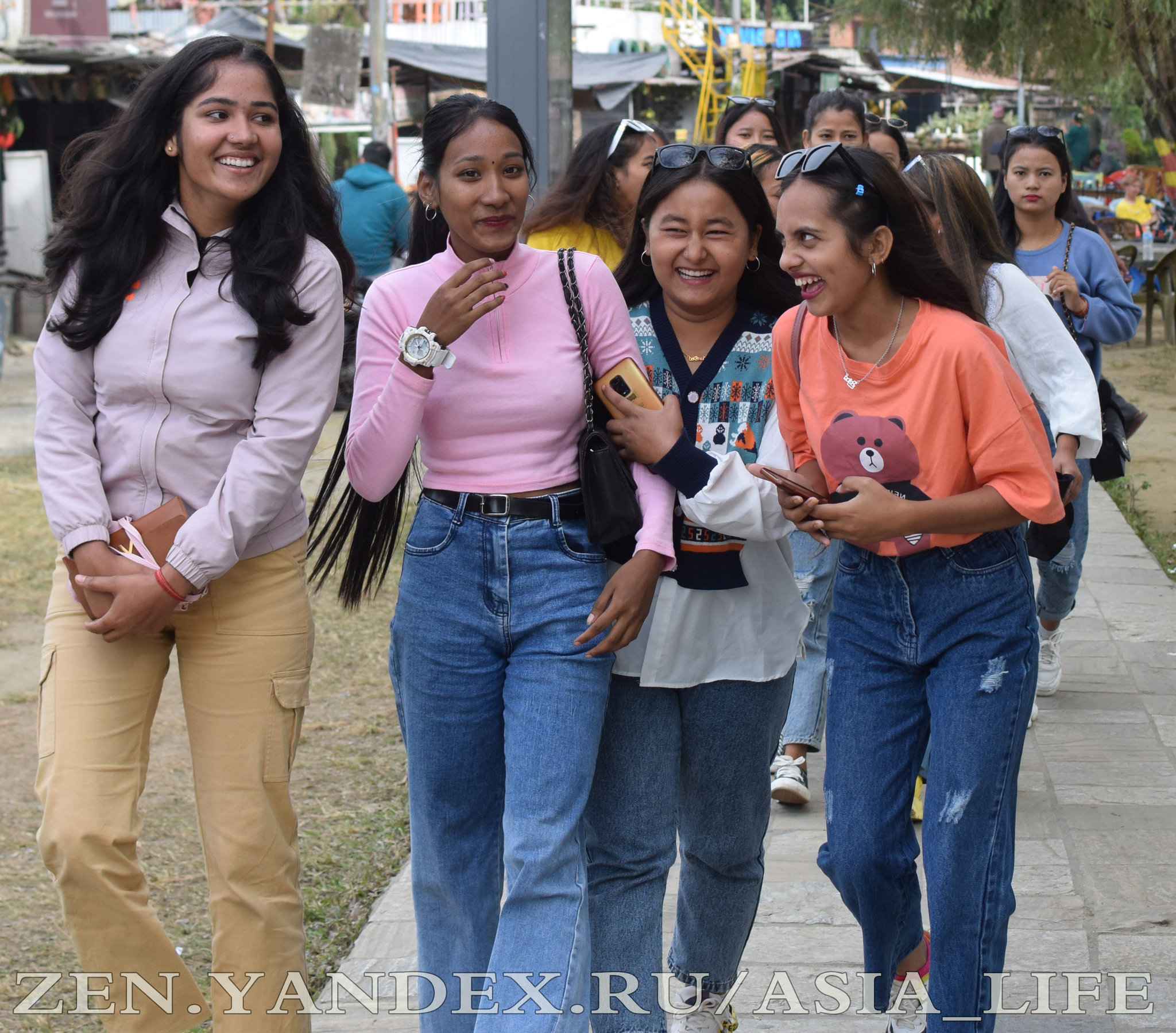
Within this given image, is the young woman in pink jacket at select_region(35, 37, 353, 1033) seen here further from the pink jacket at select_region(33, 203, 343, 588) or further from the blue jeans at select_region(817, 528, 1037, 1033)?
the blue jeans at select_region(817, 528, 1037, 1033)

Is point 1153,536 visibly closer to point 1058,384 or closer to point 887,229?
point 1058,384

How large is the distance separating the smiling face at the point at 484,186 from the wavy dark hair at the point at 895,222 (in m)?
0.53

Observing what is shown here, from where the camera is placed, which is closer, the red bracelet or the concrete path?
the red bracelet

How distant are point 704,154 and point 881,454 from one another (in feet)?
2.34

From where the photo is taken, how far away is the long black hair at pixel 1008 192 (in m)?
4.70

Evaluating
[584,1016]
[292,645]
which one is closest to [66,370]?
[292,645]

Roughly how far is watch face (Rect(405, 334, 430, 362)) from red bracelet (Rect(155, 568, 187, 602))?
66 centimetres

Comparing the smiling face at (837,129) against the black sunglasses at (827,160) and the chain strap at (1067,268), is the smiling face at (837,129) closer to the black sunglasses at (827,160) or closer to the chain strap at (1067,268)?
the chain strap at (1067,268)

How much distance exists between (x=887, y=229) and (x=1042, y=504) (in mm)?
611

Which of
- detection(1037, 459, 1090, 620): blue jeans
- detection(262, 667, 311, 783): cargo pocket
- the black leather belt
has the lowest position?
detection(1037, 459, 1090, 620): blue jeans

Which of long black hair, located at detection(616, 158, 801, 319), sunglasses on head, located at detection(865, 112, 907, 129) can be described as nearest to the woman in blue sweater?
sunglasses on head, located at detection(865, 112, 907, 129)

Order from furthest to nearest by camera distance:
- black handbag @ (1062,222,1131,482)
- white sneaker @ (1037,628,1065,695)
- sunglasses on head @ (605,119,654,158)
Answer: white sneaker @ (1037,628,1065,695), black handbag @ (1062,222,1131,482), sunglasses on head @ (605,119,654,158)

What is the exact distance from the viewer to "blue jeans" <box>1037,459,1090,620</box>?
4.98 metres

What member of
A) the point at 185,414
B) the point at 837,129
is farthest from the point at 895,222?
the point at 837,129
